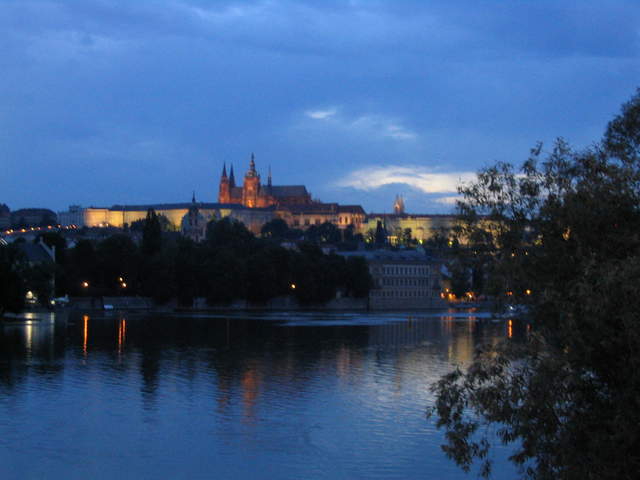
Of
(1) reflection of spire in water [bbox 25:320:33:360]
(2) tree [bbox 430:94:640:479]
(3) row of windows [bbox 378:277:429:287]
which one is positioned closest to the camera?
(2) tree [bbox 430:94:640:479]

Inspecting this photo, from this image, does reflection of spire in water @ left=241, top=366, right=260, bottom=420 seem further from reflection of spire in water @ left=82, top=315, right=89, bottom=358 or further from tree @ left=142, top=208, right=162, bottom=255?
tree @ left=142, top=208, right=162, bottom=255

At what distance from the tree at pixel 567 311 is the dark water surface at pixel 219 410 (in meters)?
6.51

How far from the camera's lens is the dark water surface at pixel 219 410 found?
21.4 metres

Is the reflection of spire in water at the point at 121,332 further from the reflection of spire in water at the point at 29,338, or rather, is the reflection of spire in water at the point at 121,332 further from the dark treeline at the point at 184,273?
the dark treeline at the point at 184,273

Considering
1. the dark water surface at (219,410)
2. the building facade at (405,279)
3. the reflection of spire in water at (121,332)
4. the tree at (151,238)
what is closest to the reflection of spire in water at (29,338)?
the dark water surface at (219,410)

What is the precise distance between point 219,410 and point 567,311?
15.3 meters

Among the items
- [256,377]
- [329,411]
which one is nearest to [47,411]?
[329,411]

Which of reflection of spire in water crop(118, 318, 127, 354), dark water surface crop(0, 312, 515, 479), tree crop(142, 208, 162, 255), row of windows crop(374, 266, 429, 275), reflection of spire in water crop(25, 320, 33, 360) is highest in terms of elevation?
tree crop(142, 208, 162, 255)

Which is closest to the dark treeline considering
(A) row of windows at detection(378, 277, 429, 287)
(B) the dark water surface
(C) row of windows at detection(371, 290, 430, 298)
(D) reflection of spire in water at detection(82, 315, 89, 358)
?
(D) reflection of spire in water at detection(82, 315, 89, 358)

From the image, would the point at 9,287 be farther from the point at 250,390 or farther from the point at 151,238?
the point at 151,238

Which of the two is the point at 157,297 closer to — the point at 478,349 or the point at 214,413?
the point at 214,413

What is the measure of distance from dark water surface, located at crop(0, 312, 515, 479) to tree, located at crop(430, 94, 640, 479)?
6.51 metres

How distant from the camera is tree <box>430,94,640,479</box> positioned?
13.4m

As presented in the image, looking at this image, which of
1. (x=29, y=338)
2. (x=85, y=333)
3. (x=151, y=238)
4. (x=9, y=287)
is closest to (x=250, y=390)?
(x=29, y=338)
